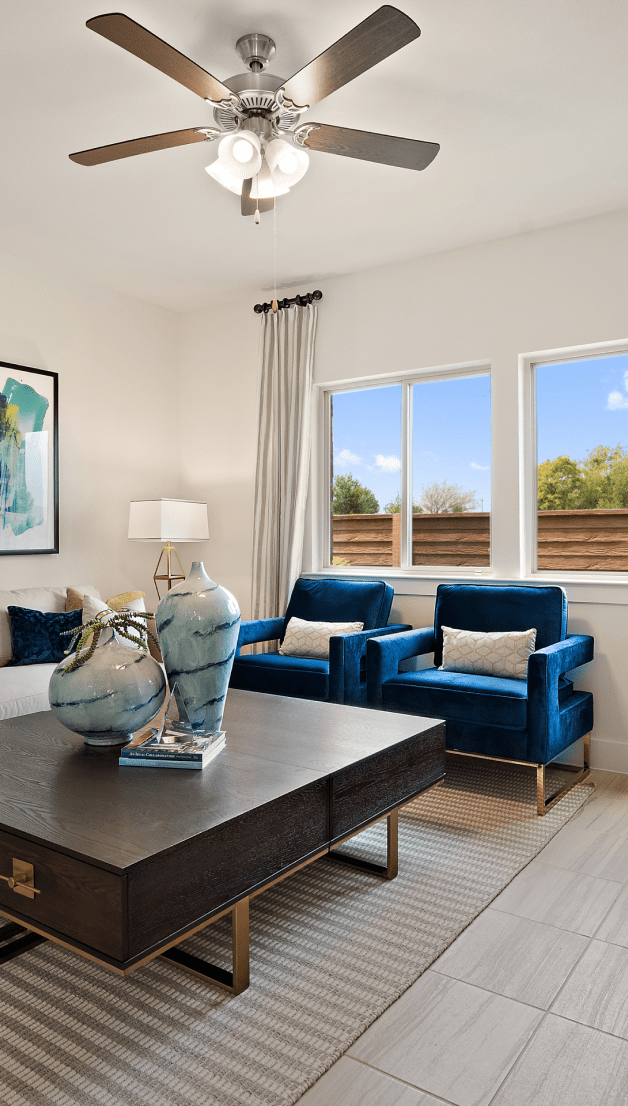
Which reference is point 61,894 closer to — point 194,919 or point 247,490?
point 194,919

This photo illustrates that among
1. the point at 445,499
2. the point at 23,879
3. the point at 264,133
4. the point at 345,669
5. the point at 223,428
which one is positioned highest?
the point at 264,133

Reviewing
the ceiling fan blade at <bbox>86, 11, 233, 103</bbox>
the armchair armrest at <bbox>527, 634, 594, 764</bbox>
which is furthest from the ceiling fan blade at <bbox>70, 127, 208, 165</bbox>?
the armchair armrest at <bbox>527, 634, 594, 764</bbox>

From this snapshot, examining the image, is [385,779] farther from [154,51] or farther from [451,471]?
[451,471]

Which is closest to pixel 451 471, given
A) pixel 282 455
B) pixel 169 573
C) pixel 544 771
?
pixel 282 455

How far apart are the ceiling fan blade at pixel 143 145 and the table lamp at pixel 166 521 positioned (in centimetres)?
207

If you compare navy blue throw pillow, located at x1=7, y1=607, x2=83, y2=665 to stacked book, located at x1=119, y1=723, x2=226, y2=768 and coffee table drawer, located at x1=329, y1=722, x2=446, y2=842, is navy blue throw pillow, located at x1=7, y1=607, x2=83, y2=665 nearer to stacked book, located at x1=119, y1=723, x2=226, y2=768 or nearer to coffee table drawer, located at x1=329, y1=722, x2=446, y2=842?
stacked book, located at x1=119, y1=723, x2=226, y2=768

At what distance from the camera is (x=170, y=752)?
1779mm

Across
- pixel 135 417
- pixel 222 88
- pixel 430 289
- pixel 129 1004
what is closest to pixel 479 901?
pixel 129 1004

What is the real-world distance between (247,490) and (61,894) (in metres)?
3.53

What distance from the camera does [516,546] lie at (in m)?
3.71

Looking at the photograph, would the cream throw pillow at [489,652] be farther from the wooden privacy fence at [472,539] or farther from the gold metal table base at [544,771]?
the wooden privacy fence at [472,539]

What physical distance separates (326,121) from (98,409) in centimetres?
233

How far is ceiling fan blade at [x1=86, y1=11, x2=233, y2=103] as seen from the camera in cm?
170

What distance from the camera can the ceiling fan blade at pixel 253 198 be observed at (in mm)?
2430
